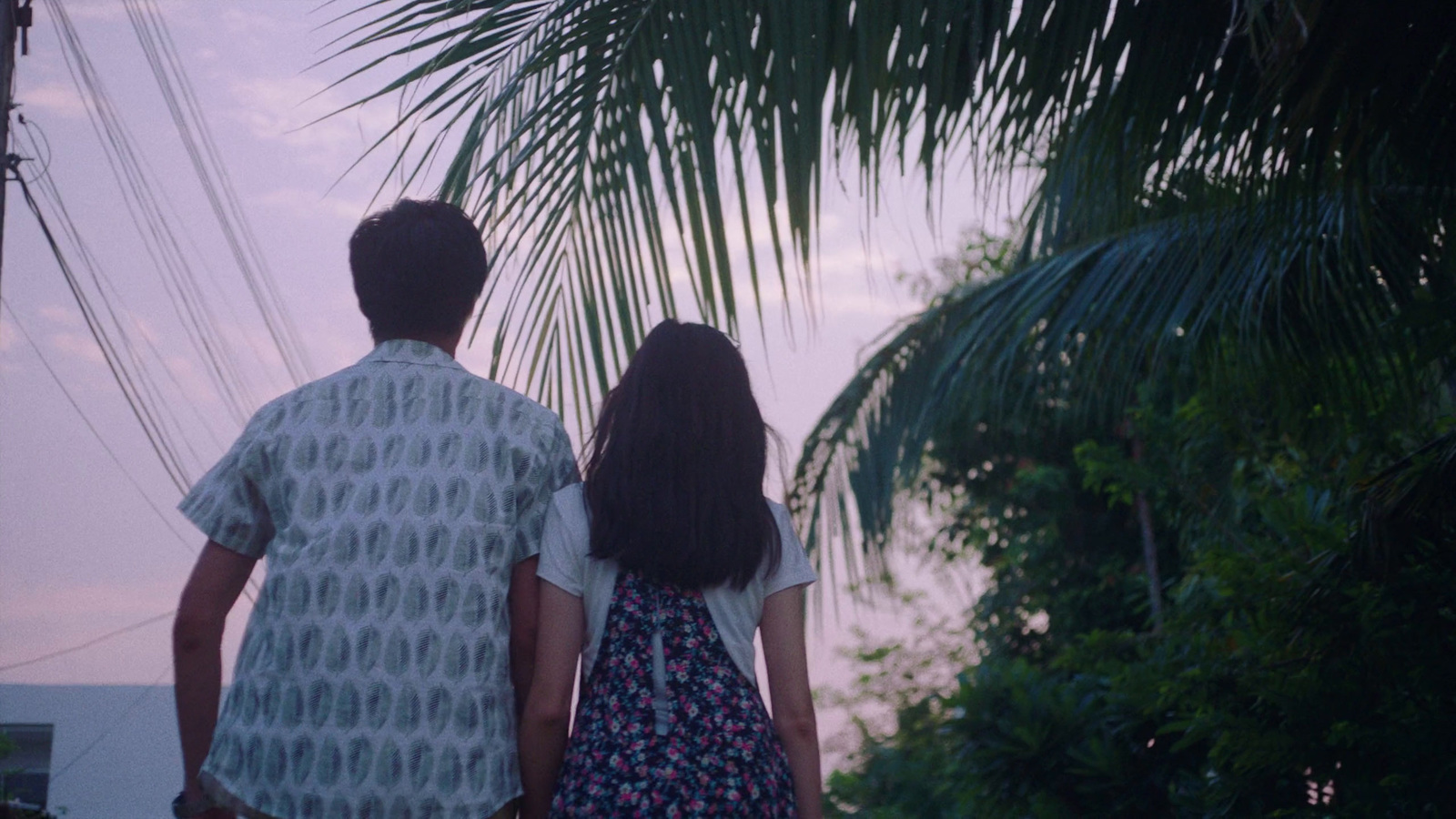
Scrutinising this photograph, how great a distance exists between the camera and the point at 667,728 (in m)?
1.80

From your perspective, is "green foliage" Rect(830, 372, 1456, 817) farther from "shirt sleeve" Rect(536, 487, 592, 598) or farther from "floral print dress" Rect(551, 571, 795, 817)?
"shirt sleeve" Rect(536, 487, 592, 598)

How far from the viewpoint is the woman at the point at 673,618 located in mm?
1787

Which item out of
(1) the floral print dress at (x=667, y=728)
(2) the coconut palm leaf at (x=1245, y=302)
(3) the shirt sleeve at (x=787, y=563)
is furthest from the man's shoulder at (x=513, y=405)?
(2) the coconut palm leaf at (x=1245, y=302)

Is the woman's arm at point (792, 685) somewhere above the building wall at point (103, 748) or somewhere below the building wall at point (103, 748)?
below

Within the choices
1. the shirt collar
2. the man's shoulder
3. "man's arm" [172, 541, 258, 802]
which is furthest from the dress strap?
"man's arm" [172, 541, 258, 802]

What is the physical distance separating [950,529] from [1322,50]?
11.3 m

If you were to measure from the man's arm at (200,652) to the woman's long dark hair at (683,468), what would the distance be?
1.66 ft

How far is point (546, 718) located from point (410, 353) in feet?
1.76

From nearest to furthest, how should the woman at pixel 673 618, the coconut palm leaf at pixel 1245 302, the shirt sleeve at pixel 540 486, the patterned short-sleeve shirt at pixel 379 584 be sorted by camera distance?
1. the patterned short-sleeve shirt at pixel 379 584
2. the woman at pixel 673 618
3. the shirt sleeve at pixel 540 486
4. the coconut palm leaf at pixel 1245 302

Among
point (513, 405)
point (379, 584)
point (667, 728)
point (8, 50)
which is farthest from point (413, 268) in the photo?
point (8, 50)

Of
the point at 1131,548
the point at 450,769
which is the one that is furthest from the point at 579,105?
the point at 1131,548

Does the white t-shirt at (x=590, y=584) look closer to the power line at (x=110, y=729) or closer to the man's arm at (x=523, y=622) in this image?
the man's arm at (x=523, y=622)

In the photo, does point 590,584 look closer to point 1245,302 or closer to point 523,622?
point 523,622

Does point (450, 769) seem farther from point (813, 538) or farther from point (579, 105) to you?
point (813, 538)
